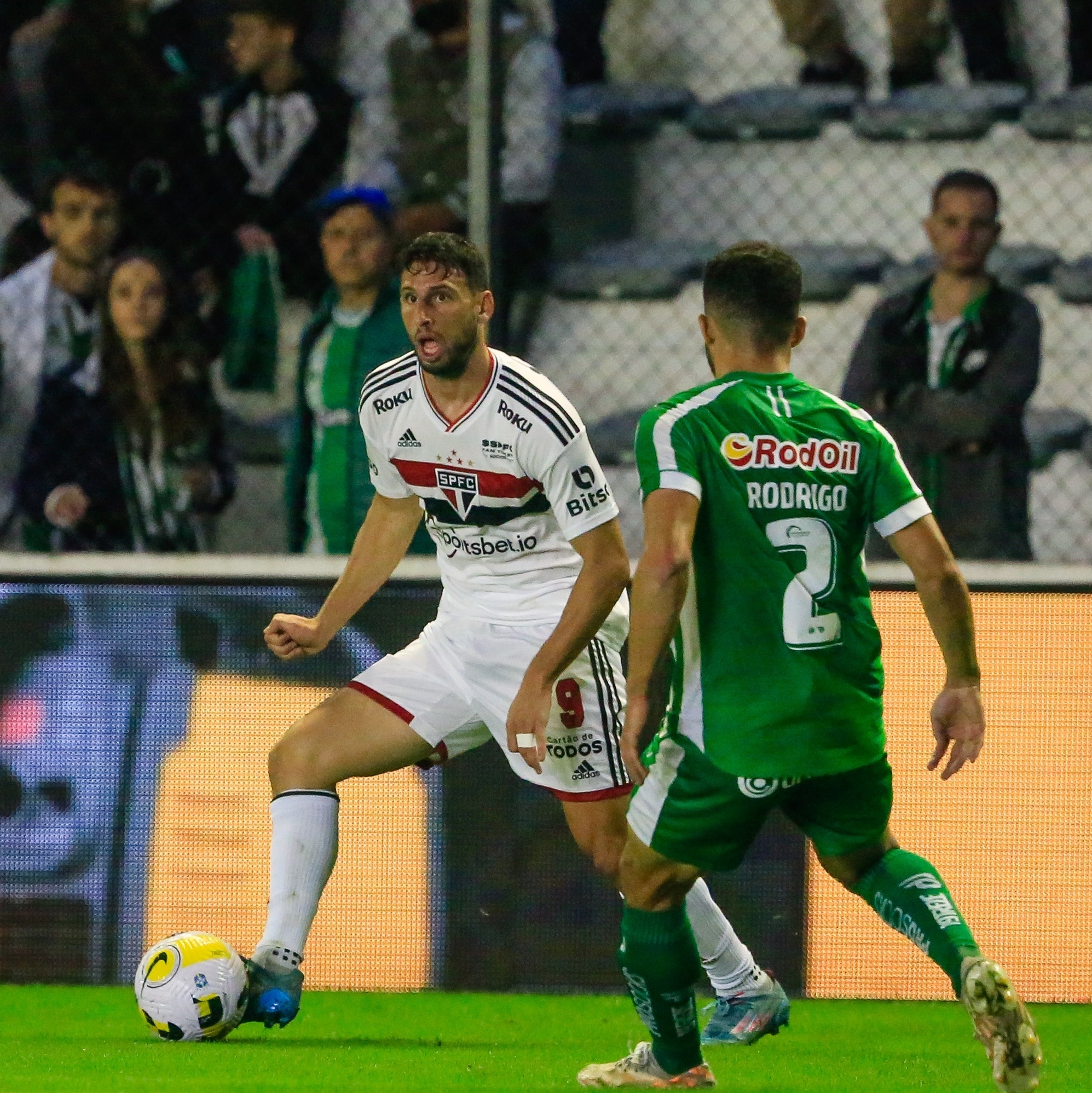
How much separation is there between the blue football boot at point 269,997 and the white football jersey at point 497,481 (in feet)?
3.24

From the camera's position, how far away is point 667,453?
3404mm

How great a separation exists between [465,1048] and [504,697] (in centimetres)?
84

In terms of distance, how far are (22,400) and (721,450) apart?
4.40 metres

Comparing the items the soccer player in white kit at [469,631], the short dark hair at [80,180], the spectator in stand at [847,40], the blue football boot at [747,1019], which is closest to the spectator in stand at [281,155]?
the short dark hair at [80,180]

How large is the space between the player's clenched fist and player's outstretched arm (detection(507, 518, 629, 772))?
1.93 feet

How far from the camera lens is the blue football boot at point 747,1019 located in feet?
15.3

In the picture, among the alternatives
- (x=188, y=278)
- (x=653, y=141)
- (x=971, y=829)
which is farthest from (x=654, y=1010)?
(x=653, y=141)

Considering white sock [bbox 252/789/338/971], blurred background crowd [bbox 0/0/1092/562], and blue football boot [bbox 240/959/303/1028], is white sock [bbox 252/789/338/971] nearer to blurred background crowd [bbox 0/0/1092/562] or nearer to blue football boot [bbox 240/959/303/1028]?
blue football boot [bbox 240/959/303/1028]

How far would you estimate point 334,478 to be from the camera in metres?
6.43

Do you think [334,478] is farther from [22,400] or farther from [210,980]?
[210,980]

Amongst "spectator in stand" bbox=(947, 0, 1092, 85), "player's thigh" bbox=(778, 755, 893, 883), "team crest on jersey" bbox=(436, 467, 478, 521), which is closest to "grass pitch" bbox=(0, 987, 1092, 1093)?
"player's thigh" bbox=(778, 755, 893, 883)

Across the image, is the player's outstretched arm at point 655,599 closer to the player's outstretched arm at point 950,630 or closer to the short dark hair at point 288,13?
the player's outstretched arm at point 950,630

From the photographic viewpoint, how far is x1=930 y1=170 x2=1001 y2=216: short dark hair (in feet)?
22.3

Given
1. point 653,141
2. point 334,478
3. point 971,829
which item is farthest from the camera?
point 653,141
